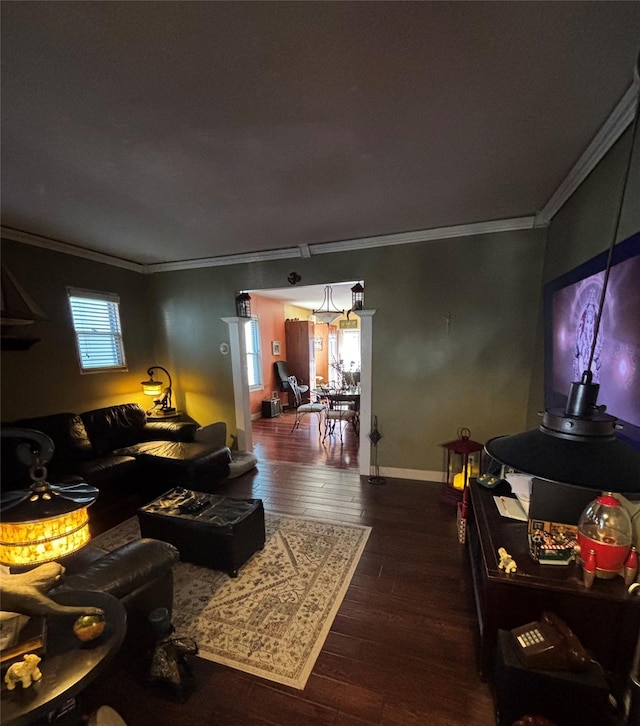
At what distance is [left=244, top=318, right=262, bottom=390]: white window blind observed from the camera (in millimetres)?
6527

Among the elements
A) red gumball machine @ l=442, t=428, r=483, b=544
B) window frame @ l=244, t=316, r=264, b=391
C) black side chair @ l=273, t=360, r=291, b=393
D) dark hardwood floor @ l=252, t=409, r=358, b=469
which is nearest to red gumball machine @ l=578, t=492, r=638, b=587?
red gumball machine @ l=442, t=428, r=483, b=544

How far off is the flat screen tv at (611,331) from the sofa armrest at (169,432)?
3.77m

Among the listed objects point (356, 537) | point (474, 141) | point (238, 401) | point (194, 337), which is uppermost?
point (474, 141)

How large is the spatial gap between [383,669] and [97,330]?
4.33m

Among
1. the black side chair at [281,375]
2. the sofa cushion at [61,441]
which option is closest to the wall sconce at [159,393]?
the sofa cushion at [61,441]

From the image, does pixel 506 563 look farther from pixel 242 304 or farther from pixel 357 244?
pixel 242 304

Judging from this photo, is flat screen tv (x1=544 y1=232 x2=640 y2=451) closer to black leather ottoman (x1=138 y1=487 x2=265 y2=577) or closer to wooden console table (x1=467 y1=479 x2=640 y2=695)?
wooden console table (x1=467 y1=479 x2=640 y2=695)

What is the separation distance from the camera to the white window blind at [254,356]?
653cm

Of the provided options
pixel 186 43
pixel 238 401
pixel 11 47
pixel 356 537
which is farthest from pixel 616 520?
pixel 238 401

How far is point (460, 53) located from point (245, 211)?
6.23 ft

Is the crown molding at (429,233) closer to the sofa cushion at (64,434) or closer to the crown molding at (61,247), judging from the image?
the crown molding at (61,247)

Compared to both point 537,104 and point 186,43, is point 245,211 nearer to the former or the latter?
point 186,43

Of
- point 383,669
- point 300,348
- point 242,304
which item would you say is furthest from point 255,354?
point 383,669

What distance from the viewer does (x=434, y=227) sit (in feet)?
10.2
